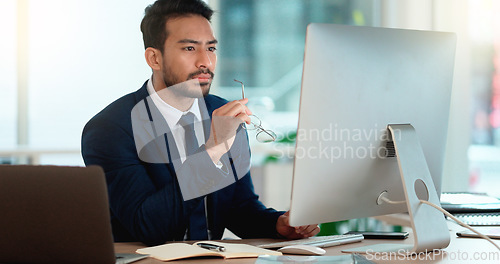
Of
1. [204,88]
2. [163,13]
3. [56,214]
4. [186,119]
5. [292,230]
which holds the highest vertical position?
[163,13]

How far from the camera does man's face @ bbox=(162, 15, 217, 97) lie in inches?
73.8

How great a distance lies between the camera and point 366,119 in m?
→ 1.15

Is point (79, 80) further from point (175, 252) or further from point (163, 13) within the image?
point (175, 252)

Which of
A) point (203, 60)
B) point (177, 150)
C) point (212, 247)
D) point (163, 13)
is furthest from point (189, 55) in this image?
point (212, 247)

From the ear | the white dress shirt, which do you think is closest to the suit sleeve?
the white dress shirt

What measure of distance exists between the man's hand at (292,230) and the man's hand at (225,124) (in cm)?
24

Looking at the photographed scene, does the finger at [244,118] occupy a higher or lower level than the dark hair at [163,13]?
lower

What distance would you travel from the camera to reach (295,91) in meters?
4.02

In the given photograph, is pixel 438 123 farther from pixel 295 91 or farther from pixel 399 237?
pixel 295 91

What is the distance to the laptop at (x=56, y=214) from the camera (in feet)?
3.13

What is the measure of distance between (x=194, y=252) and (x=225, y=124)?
0.36 meters

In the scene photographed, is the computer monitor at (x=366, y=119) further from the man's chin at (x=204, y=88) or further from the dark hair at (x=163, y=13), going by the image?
the dark hair at (x=163, y=13)

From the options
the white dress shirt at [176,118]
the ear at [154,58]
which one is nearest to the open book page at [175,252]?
the white dress shirt at [176,118]

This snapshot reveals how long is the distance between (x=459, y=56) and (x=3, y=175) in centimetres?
279
